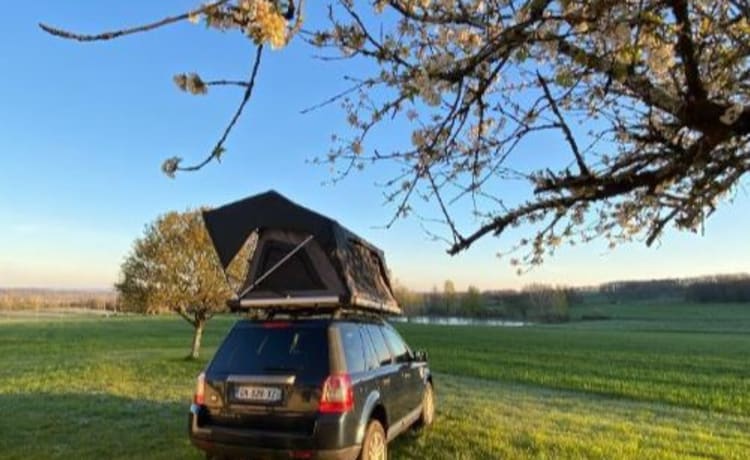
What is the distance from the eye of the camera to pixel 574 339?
48.5m

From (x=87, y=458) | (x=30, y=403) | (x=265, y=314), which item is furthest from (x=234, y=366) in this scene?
(x=30, y=403)

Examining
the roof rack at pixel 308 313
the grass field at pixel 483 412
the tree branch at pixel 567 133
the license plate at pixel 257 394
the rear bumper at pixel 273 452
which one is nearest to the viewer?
the tree branch at pixel 567 133

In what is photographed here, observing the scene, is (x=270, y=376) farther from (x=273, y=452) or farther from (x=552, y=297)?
(x=552, y=297)

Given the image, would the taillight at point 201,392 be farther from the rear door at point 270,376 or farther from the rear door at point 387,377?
the rear door at point 387,377

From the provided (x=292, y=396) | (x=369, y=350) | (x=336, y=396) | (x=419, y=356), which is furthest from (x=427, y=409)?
Answer: (x=292, y=396)

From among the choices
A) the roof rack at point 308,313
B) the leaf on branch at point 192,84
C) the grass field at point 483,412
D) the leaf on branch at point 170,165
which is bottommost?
the grass field at point 483,412

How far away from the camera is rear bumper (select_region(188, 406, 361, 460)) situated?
5793 millimetres

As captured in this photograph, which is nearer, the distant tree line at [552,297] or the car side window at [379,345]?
the car side window at [379,345]

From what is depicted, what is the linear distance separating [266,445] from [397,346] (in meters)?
2.82

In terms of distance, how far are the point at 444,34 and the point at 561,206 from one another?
5.49 ft

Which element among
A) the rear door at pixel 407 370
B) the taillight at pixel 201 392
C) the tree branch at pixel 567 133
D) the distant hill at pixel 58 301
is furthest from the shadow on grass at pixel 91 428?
the distant hill at pixel 58 301

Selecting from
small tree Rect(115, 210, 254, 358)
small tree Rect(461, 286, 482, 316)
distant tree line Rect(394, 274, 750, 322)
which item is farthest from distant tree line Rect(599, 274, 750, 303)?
small tree Rect(115, 210, 254, 358)

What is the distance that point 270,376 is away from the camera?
6121mm

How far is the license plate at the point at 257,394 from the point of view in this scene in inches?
237
